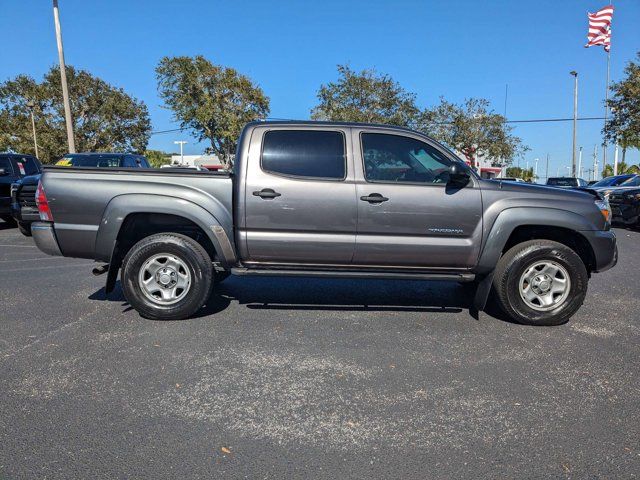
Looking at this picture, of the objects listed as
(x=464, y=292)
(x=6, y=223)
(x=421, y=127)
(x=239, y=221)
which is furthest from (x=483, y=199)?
(x=421, y=127)

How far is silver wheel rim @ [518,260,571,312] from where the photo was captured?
4.68m

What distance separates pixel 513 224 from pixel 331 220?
1.77 m

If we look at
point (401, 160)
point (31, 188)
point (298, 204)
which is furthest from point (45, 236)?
point (31, 188)

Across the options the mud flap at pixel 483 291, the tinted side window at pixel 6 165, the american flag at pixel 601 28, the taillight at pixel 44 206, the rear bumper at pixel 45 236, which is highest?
the american flag at pixel 601 28

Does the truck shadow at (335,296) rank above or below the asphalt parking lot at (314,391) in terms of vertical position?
above

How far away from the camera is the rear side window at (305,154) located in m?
4.62

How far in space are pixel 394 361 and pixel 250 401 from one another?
4.12 feet

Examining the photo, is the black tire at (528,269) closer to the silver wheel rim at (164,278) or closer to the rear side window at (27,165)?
the silver wheel rim at (164,278)

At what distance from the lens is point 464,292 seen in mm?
5934

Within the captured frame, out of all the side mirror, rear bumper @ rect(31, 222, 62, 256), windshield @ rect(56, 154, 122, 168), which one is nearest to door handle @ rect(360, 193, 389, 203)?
the side mirror

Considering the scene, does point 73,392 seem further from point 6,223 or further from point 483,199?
point 6,223

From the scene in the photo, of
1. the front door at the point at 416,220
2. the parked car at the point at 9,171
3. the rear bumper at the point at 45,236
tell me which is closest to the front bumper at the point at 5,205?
the parked car at the point at 9,171

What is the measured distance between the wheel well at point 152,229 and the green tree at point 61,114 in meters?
33.5

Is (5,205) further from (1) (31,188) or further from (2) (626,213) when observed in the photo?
(2) (626,213)
